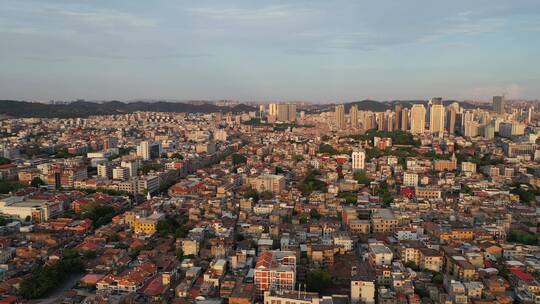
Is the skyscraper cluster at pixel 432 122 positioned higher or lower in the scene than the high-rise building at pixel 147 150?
higher

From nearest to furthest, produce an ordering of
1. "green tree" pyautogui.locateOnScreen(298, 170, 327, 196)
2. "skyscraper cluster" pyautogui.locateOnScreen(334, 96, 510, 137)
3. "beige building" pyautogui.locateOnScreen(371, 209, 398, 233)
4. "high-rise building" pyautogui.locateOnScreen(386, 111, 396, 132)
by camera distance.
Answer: "beige building" pyautogui.locateOnScreen(371, 209, 398, 233) < "green tree" pyautogui.locateOnScreen(298, 170, 327, 196) < "skyscraper cluster" pyautogui.locateOnScreen(334, 96, 510, 137) < "high-rise building" pyautogui.locateOnScreen(386, 111, 396, 132)

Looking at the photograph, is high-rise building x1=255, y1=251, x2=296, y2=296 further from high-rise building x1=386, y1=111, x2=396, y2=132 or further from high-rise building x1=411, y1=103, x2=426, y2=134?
high-rise building x1=386, y1=111, x2=396, y2=132

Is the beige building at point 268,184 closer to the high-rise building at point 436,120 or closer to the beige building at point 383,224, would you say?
the beige building at point 383,224

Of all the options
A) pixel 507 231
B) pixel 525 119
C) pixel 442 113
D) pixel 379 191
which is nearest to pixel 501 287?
pixel 507 231

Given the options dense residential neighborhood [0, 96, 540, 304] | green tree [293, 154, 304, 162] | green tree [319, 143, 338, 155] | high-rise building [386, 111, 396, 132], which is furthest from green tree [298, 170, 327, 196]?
high-rise building [386, 111, 396, 132]

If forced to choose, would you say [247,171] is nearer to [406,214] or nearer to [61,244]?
[406,214]

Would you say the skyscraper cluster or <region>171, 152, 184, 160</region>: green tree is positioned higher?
the skyscraper cluster

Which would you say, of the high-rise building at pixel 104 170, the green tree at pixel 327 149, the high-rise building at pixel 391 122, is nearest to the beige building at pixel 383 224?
the high-rise building at pixel 104 170

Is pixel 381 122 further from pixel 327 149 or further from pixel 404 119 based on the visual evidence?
pixel 327 149

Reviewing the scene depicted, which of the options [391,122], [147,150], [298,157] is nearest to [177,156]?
[147,150]
